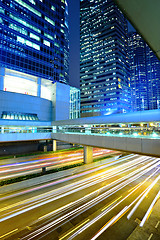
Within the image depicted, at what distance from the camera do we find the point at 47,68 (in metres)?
45.8

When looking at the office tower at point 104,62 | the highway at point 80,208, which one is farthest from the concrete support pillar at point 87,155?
the office tower at point 104,62

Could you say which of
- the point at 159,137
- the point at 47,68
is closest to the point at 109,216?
the point at 159,137

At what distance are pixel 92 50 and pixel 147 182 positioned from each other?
3828 inches

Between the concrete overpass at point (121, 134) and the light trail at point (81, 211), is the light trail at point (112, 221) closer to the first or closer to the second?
the light trail at point (81, 211)

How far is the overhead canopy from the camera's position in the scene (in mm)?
2029

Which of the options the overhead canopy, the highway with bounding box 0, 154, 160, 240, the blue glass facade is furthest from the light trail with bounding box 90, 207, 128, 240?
the blue glass facade

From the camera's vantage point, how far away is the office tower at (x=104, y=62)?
80375 mm

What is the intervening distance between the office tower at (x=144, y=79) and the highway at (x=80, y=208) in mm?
145002

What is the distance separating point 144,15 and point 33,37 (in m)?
50.6

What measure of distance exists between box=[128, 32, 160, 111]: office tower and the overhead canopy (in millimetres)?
156459

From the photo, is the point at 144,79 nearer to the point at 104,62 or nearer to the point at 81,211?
the point at 104,62

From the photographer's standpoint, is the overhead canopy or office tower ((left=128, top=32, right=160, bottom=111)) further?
office tower ((left=128, top=32, right=160, bottom=111))

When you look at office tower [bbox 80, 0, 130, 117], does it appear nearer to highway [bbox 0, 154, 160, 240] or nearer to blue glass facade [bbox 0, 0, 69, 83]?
blue glass facade [bbox 0, 0, 69, 83]

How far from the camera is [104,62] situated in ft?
279
